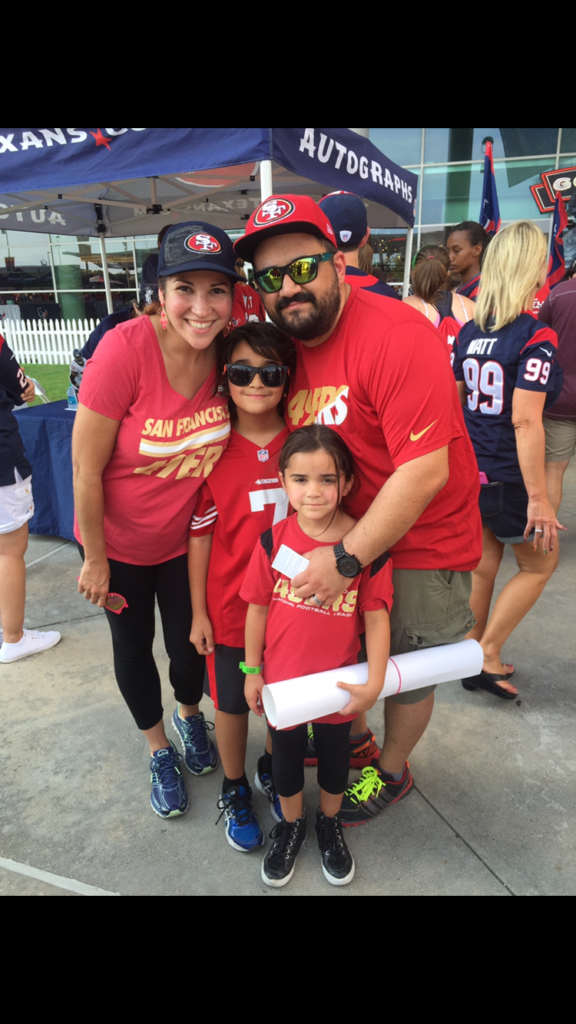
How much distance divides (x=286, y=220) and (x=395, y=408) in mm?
597

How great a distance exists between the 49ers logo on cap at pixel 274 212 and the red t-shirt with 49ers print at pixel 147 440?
0.46 m

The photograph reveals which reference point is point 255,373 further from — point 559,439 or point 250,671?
point 559,439

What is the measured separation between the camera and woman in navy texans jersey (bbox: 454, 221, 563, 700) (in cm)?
239

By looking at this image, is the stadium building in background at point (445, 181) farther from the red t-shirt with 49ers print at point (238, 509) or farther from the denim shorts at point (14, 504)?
the red t-shirt with 49ers print at point (238, 509)

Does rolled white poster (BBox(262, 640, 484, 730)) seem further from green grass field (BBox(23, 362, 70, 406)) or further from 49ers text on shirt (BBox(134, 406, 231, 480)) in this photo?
green grass field (BBox(23, 362, 70, 406))

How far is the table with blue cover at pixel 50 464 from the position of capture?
4.29m

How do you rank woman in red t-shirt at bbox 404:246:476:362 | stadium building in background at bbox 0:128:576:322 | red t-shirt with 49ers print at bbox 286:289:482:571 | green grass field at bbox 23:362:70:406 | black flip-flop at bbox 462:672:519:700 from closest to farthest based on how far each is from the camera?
red t-shirt with 49ers print at bbox 286:289:482:571 → black flip-flop at bbox 462:672:519:700 → woman in red t-shirt at bbox 404:246:476:362 → green grass field at bbox 23:362:70:406 → stadium building in background at bbox 0:128:576:322

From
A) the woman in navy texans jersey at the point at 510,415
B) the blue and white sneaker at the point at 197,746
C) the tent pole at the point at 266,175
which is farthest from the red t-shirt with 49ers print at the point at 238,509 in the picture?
the tent pole at the point at 266,175

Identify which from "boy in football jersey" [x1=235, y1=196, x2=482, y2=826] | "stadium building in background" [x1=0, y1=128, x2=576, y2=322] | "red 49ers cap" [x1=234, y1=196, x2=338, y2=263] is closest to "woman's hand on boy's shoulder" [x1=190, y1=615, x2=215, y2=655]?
"boy in football jersey" [x1=235, y1=196, x2=482, y2=826]

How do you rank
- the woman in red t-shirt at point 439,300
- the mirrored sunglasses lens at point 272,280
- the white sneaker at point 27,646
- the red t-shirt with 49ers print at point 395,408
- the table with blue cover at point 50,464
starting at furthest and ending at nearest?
1. the table with blue cover at point 50,464
2. the woman in red t-shirt at point 439,300
3. the white sneaker at point 27,646
4. the mirrored sunglasses lens at point 272,280
5. the red t-shirt with 49ers print at point 395,408

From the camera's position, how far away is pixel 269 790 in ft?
7.22

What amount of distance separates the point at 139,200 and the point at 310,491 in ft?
20.3

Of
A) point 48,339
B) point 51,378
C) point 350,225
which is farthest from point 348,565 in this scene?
point 48,339

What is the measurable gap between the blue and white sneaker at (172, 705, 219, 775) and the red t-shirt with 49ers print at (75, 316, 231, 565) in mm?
861
